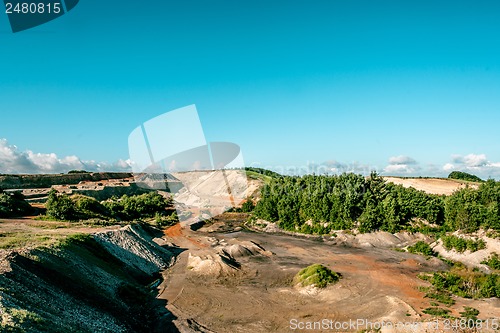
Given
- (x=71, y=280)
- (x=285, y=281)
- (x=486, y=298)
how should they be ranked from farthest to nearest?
(x=285, y=281)
(x=486, y=298)
(x=71, y=280)

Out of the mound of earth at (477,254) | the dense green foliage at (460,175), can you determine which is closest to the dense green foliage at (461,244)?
the mound of earth at (477,254)

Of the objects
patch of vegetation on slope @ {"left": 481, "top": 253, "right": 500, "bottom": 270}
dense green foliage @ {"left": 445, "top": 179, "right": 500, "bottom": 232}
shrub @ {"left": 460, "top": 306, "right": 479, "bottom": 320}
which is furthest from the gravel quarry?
dense green foliage @ {"left": 445, "top": 179, "right": 500, "bottom": 232}

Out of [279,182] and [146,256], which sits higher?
[279,182]

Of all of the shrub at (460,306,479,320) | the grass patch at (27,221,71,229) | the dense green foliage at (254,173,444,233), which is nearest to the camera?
the shrub at (460,306,479,320)

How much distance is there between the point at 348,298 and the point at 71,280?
23.3 metres

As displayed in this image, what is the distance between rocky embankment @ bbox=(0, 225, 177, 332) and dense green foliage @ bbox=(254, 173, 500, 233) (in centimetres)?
3522

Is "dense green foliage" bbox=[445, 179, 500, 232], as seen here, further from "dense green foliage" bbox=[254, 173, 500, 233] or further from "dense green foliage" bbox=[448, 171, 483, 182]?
"dense green foliage" bbox=[448, 171, 483, 182]

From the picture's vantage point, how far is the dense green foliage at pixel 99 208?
49531 millimetres

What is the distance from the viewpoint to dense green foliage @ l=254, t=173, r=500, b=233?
4831 cm

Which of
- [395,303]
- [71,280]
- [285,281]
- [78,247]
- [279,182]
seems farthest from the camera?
[279,182]

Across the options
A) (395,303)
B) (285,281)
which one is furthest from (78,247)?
(395,303)

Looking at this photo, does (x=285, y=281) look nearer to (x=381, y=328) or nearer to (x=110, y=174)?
(x=381, y=328)

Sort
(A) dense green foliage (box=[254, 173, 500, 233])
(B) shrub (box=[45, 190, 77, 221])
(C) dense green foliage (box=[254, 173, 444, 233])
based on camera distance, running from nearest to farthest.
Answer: (A) dense green foliage (box=[254, 173, 500, 233]) → (B) shrub (box=[45, 190, 77, 221]) → (C) dense green foliage (box=[254, 173, 444, 233])

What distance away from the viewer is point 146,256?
40.5 m
